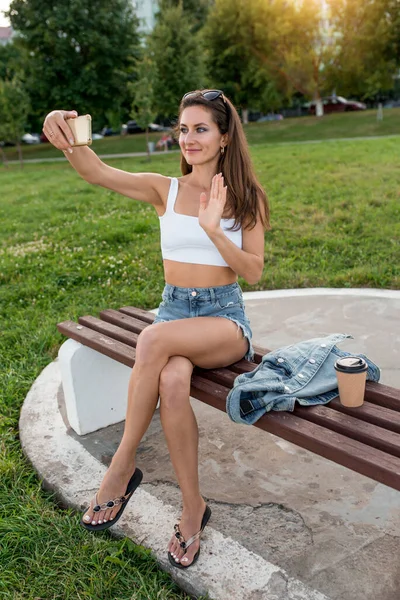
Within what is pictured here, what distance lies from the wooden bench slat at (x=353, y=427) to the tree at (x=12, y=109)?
20295 millimetres

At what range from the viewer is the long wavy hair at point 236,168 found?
8.66ft

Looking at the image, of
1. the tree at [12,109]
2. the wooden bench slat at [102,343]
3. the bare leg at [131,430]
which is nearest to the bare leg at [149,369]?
the bare leg at [131,430]

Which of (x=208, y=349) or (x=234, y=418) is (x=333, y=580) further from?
(x=208, y=349)

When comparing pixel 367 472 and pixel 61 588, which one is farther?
pixel 61 588

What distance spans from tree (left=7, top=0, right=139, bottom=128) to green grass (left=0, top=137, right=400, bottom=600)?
55.6 ft

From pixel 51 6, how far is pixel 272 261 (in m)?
24.8

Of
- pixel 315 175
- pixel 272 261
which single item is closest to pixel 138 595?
pixel 272 261

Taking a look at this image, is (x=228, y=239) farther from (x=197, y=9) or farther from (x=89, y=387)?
(x=197, y=9)

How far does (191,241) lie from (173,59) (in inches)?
921

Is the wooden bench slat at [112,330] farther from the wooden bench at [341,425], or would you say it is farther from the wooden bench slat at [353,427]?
the wooden bench slat at [353,427]

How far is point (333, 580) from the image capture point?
81.8 inches

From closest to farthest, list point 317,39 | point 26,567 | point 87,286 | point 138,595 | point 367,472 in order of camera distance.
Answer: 1. point 367,472
2. point 138,595
3. point 26,567
4. point 87,286
5. point 317,39

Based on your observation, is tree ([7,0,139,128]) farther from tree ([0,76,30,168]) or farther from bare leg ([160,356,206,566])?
bare leg ([160,356,206,566])

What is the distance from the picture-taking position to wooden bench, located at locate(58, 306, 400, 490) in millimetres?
1799
